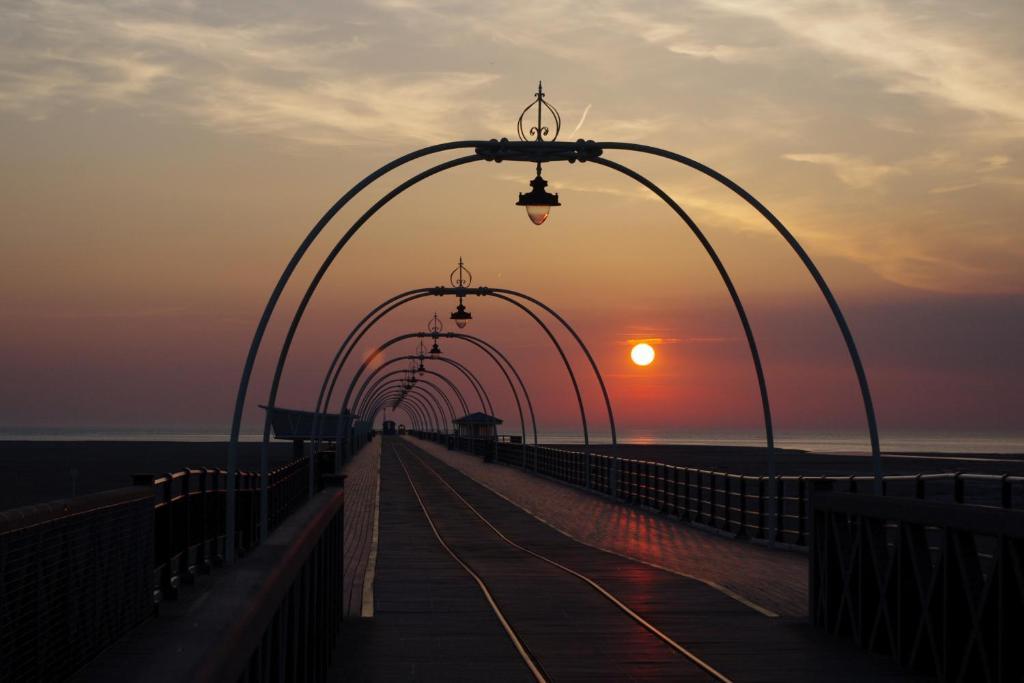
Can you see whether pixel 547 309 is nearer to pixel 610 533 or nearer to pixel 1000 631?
pixel 610 533

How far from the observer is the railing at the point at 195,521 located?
14.4 m

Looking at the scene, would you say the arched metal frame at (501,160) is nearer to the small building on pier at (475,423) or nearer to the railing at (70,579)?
the railing at (70,579)

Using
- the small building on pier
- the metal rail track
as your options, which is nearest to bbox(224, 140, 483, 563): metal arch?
the metal rail track

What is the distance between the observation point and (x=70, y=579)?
10.1 m

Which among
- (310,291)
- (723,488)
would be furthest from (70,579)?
(723,488)

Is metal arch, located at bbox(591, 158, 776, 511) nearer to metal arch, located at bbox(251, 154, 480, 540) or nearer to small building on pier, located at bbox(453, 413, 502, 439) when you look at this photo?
metal arch, located at bbox(251, 154, 480, 540)

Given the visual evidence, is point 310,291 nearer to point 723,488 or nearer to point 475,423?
point 723,488

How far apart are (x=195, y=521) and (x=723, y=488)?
35.2m

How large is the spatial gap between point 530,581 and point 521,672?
254 inches

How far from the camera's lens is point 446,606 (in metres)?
13.7

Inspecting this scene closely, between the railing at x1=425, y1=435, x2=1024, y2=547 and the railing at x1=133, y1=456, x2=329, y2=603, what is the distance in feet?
21.1

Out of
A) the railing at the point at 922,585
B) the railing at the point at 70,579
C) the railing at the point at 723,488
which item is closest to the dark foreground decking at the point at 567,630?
the railing at the point at 922,585

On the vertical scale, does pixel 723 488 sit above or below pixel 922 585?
above

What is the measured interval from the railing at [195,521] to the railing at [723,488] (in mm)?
6425
